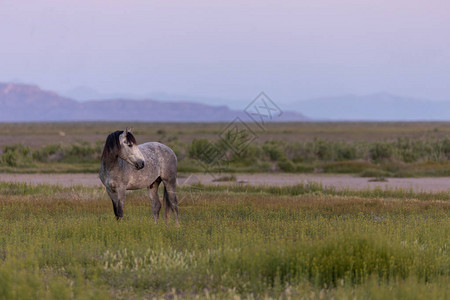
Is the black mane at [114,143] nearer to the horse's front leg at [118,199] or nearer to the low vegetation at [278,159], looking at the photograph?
the horse's front leg at [118,199]

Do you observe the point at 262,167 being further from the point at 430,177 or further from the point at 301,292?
the point at 301,292

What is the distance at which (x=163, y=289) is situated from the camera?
745 centimetres

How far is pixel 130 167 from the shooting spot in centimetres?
1188

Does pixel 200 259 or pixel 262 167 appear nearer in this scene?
pixel 200 259

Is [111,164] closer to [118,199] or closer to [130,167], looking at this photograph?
[130,167]

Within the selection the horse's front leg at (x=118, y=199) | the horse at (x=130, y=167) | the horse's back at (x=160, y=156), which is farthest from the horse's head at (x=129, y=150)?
the horse's back at (x=160, y=156)

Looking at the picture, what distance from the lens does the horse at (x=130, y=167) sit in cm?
1146

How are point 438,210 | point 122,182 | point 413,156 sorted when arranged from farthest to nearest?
point 413,156 → point 438,210 → point 122,182

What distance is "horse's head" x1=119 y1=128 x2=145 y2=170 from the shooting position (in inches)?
450

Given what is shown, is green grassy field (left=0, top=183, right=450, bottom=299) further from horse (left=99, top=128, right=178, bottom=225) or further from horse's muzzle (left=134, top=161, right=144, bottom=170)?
horse's muzzle (left=134, top=161, right=144, bottom=170)

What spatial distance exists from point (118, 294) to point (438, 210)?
11.5 m

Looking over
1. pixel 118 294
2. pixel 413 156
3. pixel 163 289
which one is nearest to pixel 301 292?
pixel 163 289

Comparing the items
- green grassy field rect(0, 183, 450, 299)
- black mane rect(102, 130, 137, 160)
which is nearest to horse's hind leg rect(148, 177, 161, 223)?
green grassy field rect(0, 183, 450, 299)

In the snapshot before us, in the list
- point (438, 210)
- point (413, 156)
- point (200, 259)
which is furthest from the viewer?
point (413, 156)
